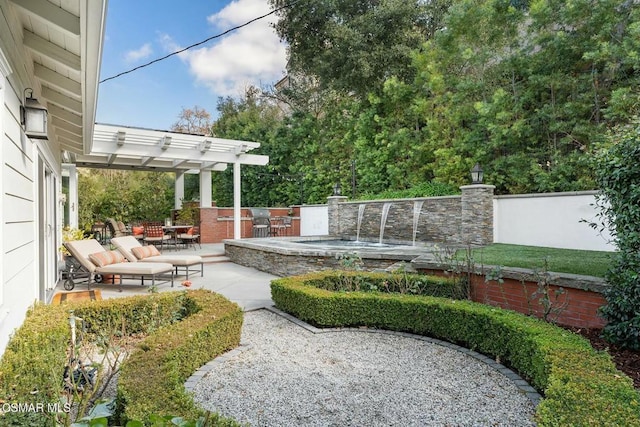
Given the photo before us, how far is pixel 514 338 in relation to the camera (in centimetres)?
338

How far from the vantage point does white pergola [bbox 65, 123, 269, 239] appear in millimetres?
9945

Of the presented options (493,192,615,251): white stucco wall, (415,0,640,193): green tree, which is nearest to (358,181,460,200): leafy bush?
(415,0,640,193): green tree

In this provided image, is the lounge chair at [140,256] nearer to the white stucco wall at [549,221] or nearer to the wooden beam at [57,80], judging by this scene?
the wooden beam at [57,80]

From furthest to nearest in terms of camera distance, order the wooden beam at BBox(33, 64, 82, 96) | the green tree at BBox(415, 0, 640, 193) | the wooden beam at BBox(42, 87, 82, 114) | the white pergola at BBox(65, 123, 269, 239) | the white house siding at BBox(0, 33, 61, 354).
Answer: the white pergola at BBox(65, 123, 269, 239)
the green tree at BBox(415, 0, 640, 193)
the wooden beam at BBox(42, 87, 82, 114)
the wooden beam at BBox(33, 64, 82, 96)
the white house siding at BBox(0, 33, 61, 354)

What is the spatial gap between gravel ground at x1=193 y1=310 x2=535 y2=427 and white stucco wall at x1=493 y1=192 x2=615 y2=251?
16.9ft

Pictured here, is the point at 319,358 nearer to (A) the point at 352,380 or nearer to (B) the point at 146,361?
(A) the point at 352,380

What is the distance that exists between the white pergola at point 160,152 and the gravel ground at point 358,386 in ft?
22.4

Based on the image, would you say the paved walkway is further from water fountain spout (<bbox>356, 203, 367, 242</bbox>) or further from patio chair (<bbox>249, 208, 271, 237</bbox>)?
patio chair (<bbox>249, 208, 271, 237</bbox>)

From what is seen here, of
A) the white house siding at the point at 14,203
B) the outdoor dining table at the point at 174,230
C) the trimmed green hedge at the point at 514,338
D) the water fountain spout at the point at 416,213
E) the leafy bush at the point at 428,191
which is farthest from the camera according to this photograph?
the outdoor dining table at the point at 174,230

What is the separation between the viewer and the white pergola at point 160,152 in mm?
9945

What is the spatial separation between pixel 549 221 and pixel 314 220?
857 cm

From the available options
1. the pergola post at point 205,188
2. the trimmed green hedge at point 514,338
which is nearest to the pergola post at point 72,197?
the pergola post at point 205,188

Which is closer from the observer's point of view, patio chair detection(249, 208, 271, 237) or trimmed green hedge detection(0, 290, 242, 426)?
trimmed green hedge detection(0, 290, 242, 426)

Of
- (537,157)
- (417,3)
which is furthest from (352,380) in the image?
(417,3)
